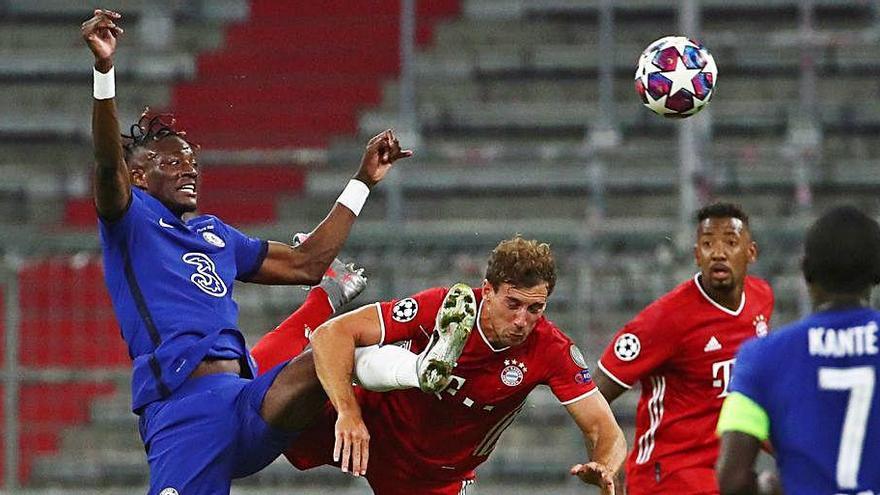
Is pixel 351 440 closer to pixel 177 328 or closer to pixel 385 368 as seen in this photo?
pixel 385 368

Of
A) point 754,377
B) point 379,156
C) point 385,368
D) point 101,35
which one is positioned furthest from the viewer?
point 379,156

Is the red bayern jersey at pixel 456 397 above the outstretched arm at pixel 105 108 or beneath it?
beneath

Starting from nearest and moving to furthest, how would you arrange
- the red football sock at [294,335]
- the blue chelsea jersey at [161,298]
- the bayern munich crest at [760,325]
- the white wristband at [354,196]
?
the blue chelsea jersey at [161,298]
the white wristband at [354,196]
the red football sock at [294,335]
the bayern munich crest at [760,325]

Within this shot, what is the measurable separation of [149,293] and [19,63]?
8.16m

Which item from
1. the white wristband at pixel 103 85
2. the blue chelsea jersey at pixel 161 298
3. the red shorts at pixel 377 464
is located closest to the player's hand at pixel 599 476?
the red shorts at pixel 377 464

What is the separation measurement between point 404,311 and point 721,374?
1.92 metres

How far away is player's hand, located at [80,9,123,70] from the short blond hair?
1.69 metres

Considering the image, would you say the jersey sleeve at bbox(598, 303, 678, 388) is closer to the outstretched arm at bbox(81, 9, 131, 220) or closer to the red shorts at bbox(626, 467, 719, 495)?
the red shorts at bbox(626, 467, 719, 495)

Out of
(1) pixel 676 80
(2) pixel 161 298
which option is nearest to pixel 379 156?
(2) pixel 161 298

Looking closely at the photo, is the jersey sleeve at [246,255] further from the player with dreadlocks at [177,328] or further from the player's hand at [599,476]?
the player's hand at [599,476]

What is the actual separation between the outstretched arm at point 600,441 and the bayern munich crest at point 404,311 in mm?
764

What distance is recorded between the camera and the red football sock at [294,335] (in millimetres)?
7805

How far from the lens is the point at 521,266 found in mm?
6707

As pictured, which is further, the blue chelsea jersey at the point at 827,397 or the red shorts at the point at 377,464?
the red shorts at the point at 377,464
